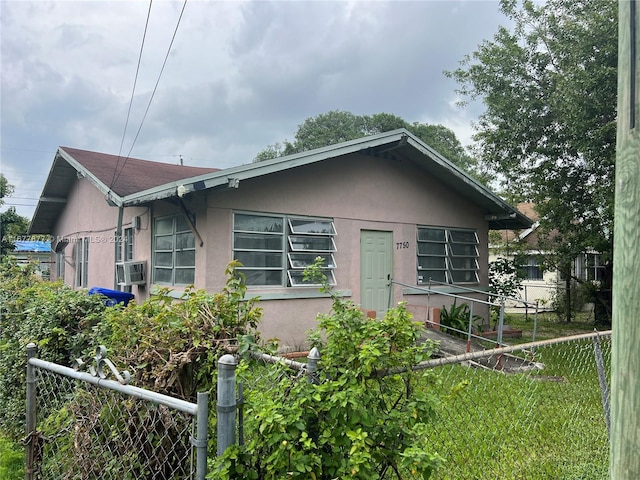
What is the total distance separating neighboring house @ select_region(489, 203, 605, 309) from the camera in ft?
48.1

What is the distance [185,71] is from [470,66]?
7.19m

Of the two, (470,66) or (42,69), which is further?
(42,69)

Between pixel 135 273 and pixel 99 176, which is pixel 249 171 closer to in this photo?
pixel 135 273

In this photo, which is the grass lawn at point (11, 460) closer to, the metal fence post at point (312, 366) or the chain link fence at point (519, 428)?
the chain link fence at point (519, 428)

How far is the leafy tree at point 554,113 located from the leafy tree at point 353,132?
81.7 feet

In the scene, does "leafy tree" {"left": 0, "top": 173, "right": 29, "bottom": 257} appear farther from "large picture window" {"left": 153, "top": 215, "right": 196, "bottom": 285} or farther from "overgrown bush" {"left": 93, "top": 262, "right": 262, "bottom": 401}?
"overgrown bush" {"left": 93, "top": 262, "right": 262, "bottom": 401}

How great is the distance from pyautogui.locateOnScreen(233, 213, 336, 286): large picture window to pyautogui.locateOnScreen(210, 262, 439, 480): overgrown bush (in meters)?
6.07

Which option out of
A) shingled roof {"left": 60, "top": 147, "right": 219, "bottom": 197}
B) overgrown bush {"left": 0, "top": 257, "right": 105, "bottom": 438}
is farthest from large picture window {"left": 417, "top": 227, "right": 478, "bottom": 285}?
overgrown bush {"left": 0, "top": 257, "right": 105, "bottom": 438}

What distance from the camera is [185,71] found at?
11.5 m

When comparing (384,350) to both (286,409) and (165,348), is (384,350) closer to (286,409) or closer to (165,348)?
(286,409)

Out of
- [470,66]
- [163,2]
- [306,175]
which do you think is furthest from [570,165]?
[163,2]

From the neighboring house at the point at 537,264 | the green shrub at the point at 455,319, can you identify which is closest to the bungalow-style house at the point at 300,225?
the green shrub at the point at 455,319

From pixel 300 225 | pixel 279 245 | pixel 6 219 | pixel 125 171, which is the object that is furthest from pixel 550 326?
pixel 6 219

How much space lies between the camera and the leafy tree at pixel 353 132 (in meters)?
38.1
